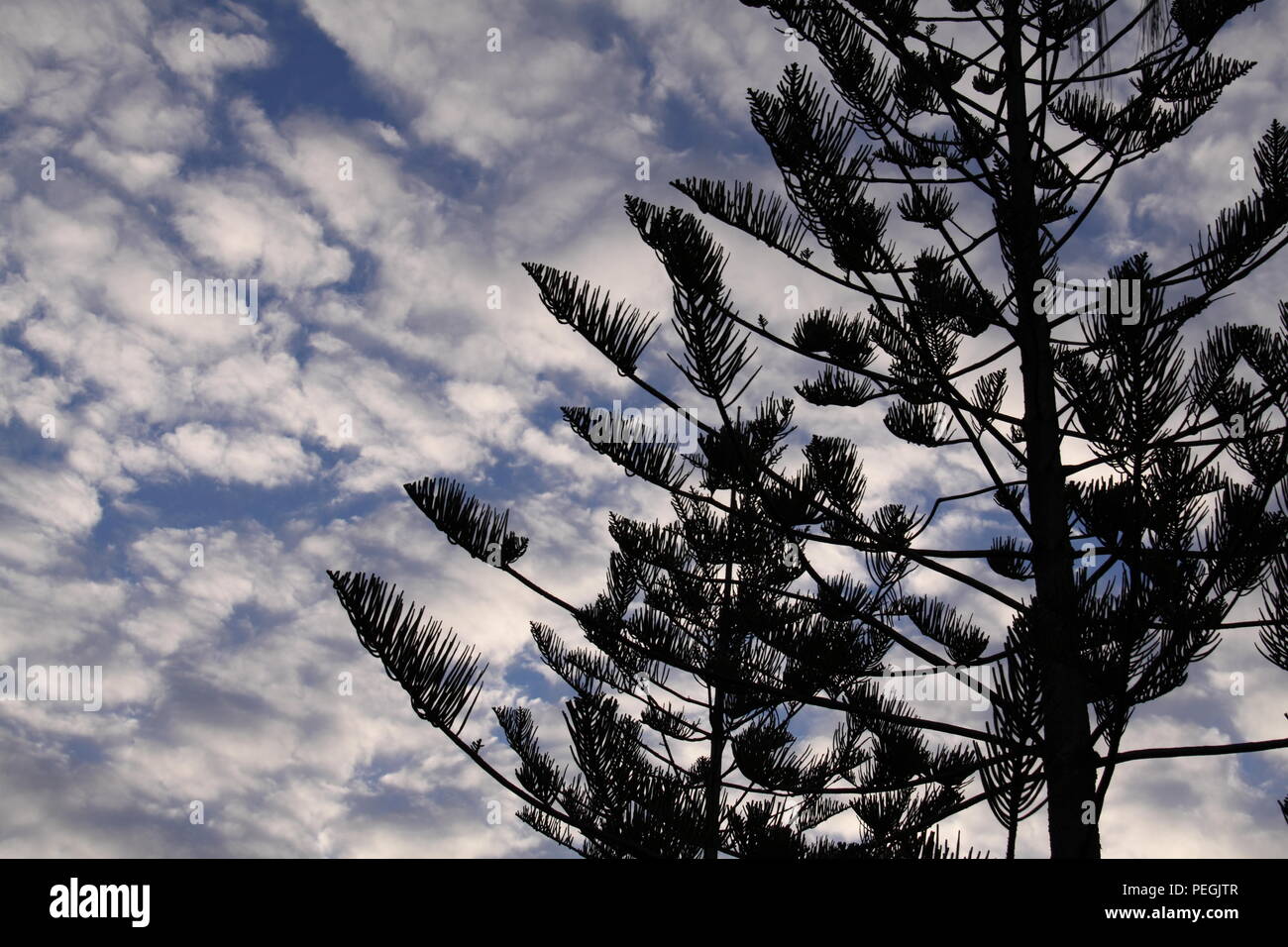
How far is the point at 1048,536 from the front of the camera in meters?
2.34

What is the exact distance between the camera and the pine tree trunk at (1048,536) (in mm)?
2008

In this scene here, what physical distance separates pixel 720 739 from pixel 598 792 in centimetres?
406

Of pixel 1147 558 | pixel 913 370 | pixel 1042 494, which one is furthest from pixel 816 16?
pixel 1147 558

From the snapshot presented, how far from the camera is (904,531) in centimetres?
307

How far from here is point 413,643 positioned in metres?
1.94

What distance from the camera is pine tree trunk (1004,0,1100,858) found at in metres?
2.01
